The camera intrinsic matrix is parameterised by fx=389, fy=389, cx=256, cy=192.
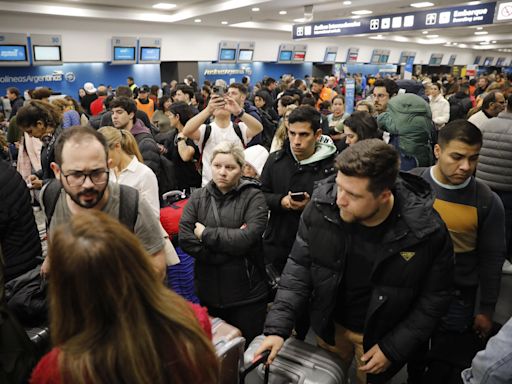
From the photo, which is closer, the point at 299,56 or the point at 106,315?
the point at 106,315

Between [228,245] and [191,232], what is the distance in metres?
0.30

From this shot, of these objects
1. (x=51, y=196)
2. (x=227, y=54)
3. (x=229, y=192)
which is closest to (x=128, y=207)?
(x=51, y=196)

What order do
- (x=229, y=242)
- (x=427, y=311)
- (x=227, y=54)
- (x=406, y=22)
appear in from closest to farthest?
(x=427, y=311) → (x=229, y=242) → (x=406, y=22) → (x=227, y=54)

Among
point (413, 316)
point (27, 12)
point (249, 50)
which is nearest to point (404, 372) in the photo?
point (413, 316)

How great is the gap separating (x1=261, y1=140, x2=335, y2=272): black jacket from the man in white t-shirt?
2.83ft

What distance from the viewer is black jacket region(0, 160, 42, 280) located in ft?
7.32

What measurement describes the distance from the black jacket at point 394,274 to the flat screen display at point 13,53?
1241 cm

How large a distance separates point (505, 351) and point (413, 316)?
73cm

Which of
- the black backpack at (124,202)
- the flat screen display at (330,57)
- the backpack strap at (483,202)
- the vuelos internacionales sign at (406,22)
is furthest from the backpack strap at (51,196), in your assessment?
the flat screen display at (330,57)

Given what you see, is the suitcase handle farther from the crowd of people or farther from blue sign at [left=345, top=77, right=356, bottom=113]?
blue sign at [left=345, top=77, right=356, bottom=113]

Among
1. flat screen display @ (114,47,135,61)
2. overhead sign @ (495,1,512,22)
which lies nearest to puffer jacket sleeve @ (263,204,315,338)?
overhead sign @ (495,1,512,22)

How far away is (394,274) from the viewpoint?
1848mm

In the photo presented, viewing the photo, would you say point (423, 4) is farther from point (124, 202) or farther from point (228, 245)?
point (124, 202)

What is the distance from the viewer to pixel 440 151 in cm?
236
